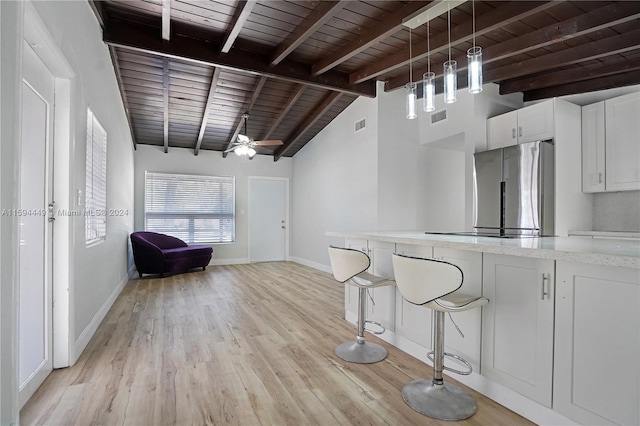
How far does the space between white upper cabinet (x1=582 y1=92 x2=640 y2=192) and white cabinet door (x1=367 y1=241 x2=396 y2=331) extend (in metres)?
2.79

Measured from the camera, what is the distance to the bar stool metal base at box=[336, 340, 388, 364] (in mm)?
2398

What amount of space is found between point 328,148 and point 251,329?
13.7ft

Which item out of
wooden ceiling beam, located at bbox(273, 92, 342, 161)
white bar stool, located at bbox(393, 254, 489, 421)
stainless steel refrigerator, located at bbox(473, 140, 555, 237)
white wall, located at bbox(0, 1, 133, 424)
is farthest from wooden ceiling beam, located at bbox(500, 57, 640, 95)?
white wall, located at bbox(0, 1, 133, 424)

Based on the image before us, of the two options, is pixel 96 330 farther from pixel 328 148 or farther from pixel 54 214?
pixel 328 148

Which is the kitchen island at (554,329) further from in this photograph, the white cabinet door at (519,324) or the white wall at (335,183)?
the white wall at (335,183)

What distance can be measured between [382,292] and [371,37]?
2.67 meters

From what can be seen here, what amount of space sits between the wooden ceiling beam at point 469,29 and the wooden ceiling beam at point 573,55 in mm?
901

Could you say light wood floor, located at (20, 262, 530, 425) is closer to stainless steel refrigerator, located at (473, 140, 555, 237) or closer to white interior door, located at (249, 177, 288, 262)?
stainless steel refrigerator, located at (473, 140, 555, 237)

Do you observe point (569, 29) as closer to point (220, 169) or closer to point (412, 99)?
point (412, 99)

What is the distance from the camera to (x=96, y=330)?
2969mm

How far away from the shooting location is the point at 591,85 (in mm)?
3883

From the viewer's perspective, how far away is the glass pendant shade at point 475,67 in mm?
2113

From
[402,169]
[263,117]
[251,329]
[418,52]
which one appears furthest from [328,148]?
[251,329]

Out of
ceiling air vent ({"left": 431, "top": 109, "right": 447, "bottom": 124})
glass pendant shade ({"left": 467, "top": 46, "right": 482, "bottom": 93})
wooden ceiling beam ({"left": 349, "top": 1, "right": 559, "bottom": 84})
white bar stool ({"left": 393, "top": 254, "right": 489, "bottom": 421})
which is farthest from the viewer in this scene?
ceiling air vent ({"left": 431, "top": 109, "right": 447, "bottom": 124})
